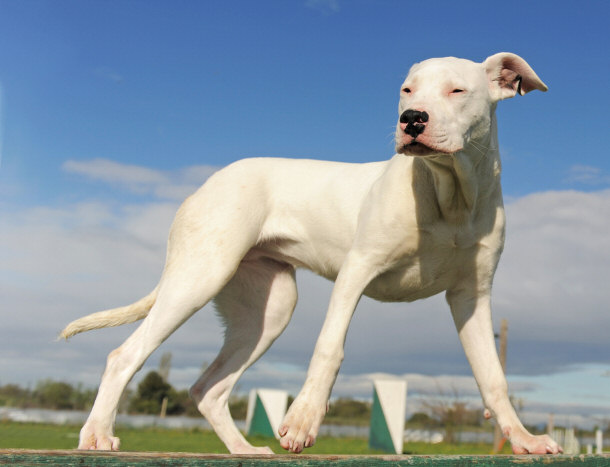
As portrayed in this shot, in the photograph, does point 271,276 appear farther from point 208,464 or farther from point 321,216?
point 208,464

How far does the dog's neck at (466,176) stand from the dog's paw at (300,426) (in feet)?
5.32

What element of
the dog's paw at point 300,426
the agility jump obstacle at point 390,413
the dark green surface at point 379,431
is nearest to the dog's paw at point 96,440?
the dog's paw at point 300,426

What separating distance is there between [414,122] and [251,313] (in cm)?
268

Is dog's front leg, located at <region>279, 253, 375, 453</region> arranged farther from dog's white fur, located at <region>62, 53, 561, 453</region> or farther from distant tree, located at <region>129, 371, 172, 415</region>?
distant tree, located at <region>129, 371, 172, 415</region>

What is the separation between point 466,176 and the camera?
13.5 ft

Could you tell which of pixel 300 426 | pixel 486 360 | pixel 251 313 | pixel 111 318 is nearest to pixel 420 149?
pixel 300 426

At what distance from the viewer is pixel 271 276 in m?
5.61

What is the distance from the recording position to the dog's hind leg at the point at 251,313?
5.47m

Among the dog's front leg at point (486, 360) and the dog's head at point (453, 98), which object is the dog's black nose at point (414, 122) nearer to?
the dog's head at point (453, 98)

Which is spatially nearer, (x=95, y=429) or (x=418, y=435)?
(x=95, y=429)

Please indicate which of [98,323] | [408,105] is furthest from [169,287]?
[408,105]

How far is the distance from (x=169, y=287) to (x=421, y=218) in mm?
1896

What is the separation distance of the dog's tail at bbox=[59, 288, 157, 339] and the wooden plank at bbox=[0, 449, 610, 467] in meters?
2.92

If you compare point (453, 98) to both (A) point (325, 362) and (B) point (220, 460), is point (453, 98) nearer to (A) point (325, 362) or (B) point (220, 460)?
(A) point (325, 362)
